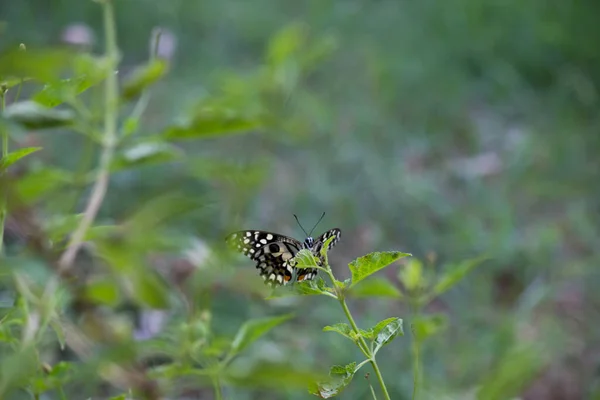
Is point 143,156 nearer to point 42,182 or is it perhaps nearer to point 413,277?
point 42,182

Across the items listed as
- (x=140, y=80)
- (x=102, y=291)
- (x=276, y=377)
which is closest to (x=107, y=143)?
(x=140, y=80)

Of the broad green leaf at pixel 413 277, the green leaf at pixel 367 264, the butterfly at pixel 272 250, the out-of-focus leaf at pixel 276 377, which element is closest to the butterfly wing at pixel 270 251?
the butterfly at pixel 272 250

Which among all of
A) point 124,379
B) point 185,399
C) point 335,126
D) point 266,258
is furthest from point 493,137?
point 124,379

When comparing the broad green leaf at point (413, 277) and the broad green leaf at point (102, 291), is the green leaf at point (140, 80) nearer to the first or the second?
the broad green leaf at point (102, 291)

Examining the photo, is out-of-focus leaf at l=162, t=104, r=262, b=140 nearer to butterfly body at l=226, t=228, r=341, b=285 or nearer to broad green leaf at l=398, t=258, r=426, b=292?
butterfly body at l=226, t=228, r=341, b=285

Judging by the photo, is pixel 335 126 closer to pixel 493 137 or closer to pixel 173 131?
pixel 493 137

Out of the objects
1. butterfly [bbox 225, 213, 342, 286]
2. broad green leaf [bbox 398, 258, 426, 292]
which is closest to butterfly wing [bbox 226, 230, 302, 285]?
butterfly [bbox 225, 213, 342, 286]

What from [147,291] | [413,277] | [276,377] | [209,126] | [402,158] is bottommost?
[276,377]
